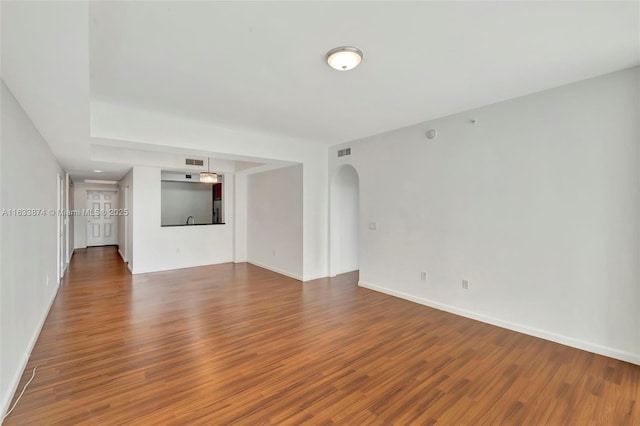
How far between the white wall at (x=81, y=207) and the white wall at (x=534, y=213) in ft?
33.3

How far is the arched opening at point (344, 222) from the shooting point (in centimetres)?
574

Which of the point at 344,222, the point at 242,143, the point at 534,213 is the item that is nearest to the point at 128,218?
the point at 242,143

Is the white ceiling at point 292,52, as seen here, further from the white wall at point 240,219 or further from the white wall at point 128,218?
the white wall at point 240,219

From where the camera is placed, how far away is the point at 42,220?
3.39m

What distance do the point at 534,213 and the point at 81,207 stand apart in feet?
39.5

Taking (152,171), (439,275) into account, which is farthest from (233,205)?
(439,275)

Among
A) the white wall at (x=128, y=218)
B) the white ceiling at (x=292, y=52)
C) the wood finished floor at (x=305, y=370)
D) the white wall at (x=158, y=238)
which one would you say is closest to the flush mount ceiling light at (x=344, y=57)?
the white ceiling at (x=292, y=52)

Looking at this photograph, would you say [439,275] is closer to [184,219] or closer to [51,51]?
[51,51]

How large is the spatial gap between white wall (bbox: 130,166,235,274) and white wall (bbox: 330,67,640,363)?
184 inches

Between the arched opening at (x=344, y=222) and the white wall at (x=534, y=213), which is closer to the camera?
the white wall at (x=534, y=213)

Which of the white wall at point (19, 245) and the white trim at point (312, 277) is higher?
the white wall at point (19, 245)

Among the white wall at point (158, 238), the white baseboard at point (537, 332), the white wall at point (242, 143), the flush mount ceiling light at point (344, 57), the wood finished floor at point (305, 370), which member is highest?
the flush mount ceiling light at point (344, 57)

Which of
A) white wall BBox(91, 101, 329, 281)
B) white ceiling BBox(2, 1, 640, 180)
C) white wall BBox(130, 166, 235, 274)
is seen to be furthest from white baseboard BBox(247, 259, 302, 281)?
white ceiling BBox(2, 1, 640, 180)

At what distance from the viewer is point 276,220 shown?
6316mm
